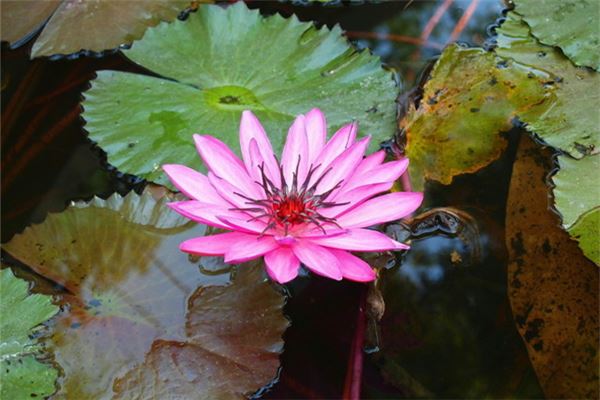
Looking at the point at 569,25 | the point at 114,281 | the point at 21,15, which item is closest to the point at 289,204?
the point at 114,281

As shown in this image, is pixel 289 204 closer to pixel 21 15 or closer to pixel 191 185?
pixel 191 185

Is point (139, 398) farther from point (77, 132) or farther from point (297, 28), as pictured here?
point (297, 28)

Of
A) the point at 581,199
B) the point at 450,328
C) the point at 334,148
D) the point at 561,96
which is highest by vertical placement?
the point at 334,148

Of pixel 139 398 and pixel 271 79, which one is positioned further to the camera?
pixel 271 79

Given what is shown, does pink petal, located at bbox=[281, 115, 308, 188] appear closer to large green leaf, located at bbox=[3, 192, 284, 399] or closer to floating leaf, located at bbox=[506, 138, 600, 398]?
large green leaf, located at bbox=[3, 192, 284, 399]

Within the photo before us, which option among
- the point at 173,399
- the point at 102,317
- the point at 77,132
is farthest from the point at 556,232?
the point at 77,132

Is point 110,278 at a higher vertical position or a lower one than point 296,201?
lower
